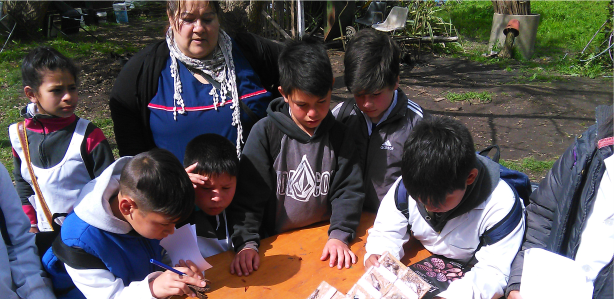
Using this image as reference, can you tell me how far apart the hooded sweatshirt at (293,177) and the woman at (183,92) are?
0.29 m

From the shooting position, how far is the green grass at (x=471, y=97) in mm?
6304

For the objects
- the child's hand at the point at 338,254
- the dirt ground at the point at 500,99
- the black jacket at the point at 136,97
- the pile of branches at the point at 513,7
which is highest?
the pile of branches at the point at 513,7


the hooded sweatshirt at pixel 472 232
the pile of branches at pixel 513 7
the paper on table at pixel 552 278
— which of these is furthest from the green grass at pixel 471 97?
the paper on table at pixel 552 278

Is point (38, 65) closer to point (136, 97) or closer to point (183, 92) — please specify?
point (136, 97)

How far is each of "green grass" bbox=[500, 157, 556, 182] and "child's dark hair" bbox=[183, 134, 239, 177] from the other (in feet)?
10.6

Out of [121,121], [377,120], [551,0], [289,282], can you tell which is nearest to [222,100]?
[121,121]

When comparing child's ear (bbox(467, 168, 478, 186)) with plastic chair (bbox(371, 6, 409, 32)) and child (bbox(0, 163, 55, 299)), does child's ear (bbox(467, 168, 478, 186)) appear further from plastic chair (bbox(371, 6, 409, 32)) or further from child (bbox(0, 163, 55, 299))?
plastic chair (bbox(371, 6, 409, 32))

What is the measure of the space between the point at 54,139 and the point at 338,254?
144 cm

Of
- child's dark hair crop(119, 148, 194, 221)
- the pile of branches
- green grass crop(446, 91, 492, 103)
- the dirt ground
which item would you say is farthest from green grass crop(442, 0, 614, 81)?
child's dark hair crop(119, 148, 194, 221)

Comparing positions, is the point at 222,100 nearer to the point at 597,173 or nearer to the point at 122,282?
the point at 122,282

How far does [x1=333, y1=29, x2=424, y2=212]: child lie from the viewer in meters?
2.03

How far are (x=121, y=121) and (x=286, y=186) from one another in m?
0.88

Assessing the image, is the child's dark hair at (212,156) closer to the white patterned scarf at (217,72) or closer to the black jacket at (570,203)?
the white patterned scarf at (217,72)

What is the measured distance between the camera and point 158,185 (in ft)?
4.79
